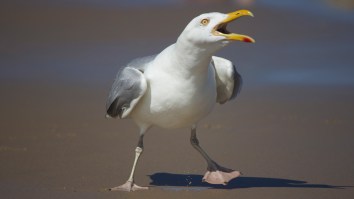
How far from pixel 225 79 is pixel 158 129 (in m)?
2.39

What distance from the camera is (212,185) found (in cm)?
744

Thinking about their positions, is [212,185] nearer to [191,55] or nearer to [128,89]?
[128,89]

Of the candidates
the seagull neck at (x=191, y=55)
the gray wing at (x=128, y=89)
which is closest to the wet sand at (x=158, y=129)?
the gray wing at (x=128, y=89)

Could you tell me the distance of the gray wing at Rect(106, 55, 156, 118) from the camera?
704 cm

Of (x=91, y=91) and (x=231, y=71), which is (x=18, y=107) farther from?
(x=231, y=71)

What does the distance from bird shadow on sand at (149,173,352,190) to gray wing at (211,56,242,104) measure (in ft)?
2.68

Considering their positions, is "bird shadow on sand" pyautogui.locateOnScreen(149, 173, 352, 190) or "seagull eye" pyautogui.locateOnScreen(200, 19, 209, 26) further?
"bird shadow on sand" pyautogui.locateOnScreen(149, 173, 352, 190)

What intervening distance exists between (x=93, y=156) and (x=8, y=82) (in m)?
4.51

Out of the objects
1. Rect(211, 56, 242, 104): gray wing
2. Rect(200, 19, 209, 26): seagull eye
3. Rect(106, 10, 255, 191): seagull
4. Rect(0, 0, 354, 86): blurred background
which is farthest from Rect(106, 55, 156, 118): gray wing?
Rect(0, 0, 354, 86): blurred background

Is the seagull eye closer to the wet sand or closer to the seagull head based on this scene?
the seagull head

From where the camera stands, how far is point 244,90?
12.1 m

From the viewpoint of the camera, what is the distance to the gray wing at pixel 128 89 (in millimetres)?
7043

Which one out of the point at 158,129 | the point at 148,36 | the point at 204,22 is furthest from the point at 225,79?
the point at 148,36

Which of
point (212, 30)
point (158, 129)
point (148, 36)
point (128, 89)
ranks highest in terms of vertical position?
point (212, 30)
